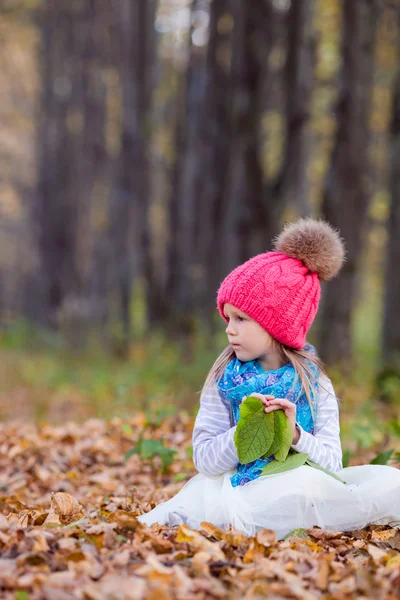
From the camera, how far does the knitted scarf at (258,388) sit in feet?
12.0

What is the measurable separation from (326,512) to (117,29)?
15366 mm

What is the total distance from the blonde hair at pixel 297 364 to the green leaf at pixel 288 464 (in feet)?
0.92

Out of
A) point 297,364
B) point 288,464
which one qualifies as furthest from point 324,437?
point 297,364

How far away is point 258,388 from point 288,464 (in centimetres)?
39

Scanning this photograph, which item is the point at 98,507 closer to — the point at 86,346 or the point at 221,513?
the point at 221,513

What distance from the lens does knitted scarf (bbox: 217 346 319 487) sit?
365 cm

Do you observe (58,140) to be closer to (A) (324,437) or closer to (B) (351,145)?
(B) (351,145)

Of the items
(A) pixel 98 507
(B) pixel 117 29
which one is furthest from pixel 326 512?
(B) pixel 117 29

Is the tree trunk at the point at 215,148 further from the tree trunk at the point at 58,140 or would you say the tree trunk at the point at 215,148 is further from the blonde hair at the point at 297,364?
the blonde hair at the point at 297,364

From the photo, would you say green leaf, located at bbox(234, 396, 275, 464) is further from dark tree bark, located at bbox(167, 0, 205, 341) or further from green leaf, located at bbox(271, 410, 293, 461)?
dark tree bark, located at bbox(167, 0, 205, 341)

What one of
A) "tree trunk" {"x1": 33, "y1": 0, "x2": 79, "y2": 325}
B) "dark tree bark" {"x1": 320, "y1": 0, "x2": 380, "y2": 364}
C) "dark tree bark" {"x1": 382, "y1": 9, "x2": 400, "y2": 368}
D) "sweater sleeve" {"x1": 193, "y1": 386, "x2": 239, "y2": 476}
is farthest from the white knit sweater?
"tree trunk" {"x1": 33, "y1": 0, "x2": 79, "y2": 325}

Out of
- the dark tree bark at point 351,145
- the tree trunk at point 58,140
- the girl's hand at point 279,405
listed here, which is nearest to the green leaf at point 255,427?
the girl's hand at point 279,405

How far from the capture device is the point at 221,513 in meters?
3.68

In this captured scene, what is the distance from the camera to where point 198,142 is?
51.2 ft
